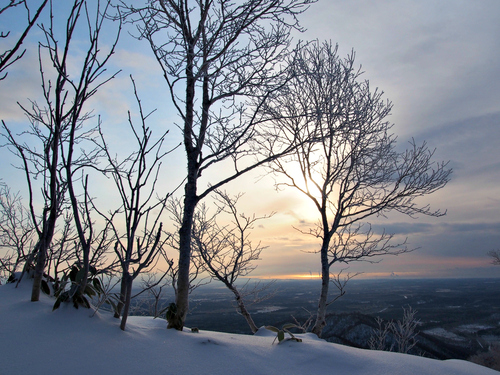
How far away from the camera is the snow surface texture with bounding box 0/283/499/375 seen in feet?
5.34

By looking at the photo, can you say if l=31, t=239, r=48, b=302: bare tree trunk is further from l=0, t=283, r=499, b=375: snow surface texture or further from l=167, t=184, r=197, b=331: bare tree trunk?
l=167, t=184, r=197, b=331: bare tree trunk

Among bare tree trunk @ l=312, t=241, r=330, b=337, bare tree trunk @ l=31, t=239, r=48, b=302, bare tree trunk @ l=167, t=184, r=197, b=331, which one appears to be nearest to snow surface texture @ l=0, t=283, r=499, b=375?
bare tree trunk @ l=31, t=239, r=48, b=302

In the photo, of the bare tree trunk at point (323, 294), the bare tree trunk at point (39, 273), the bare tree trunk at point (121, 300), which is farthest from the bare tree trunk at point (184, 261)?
the bare tree trunk at point (323, 294)

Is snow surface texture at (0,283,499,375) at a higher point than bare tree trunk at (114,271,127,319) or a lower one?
lower

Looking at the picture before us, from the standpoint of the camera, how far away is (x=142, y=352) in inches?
72.9

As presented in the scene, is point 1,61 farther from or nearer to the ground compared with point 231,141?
nearer to the ground

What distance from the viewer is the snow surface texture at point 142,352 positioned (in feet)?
5.34

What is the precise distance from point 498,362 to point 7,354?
35.8m

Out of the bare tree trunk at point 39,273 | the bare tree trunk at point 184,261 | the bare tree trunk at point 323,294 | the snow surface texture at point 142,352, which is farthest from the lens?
the bare tree trunk at point 323,294

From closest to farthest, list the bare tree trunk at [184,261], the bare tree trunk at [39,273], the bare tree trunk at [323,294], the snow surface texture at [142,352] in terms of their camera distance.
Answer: the snow surface texture at [142,352]
the bare tree trunk at [39,273]
the bare tree trunk at [184,261]
the bare tree trunk at [323,294]

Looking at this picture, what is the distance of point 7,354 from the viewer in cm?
159

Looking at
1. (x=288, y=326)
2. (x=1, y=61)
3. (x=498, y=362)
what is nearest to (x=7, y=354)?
(x=1, y=61)

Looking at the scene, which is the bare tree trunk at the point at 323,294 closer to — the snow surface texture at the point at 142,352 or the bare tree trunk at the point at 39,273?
Result: the snow surface texture at the point at 142,352

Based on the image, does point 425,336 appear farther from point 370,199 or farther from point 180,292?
point 180,292
